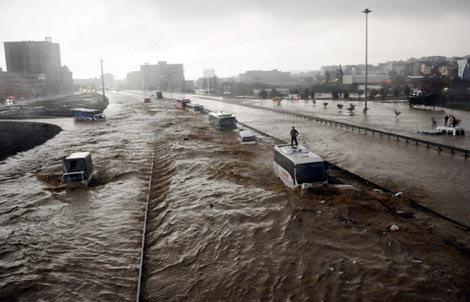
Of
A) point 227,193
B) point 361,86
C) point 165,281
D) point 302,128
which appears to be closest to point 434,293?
point 165,281

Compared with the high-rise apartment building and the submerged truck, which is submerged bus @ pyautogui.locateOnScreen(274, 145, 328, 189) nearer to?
the submerged truck

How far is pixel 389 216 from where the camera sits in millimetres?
Answer: 16328

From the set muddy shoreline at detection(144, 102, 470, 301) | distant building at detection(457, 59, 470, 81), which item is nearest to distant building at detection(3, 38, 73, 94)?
distant building at detection(457, 59, 470, 81)

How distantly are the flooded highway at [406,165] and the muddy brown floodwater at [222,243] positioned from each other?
2.51 meters

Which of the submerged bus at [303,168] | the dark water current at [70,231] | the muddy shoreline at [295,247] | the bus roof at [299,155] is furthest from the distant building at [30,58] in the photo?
the submerged bus at [303,168]

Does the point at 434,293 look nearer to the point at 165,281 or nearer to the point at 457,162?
the point at 165,281

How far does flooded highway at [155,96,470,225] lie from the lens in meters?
18.9

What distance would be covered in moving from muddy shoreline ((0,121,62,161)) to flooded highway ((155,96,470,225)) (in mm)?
30821

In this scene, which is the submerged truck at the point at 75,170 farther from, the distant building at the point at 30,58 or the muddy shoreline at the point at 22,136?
the distant building at the point at 30,58

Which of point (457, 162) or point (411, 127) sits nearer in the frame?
point (457, 162)

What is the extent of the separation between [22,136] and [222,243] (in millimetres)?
42217

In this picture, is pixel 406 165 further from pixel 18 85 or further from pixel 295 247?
pixel 18 85

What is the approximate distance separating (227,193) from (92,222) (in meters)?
7.89

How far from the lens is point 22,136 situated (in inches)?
1794
